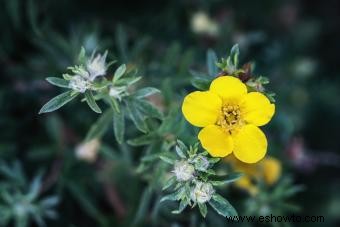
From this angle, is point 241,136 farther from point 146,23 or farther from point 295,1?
point 295,1

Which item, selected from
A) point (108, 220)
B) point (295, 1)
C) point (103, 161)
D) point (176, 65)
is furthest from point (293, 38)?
point (108, 220)

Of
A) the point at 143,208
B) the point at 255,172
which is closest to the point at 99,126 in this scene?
the point at 143,208

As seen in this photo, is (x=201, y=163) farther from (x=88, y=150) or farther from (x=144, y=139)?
(x=88, y=150)

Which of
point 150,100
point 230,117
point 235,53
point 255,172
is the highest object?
point 150,100

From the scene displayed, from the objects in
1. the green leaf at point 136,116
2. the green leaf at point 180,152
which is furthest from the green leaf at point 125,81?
the green leaf at point 180,152

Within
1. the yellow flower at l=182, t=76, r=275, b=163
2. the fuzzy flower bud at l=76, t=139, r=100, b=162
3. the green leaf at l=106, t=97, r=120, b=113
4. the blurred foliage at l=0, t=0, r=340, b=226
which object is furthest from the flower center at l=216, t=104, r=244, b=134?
the fuzzy flower bud at l=76, t=139, r=100, b=162

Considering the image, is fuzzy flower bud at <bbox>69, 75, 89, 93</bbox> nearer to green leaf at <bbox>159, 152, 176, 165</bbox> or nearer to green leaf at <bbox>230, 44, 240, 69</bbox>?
green leaf at <bbox>159, 152, 176, 165</bbox>

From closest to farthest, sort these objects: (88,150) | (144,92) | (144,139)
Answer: (144,92)
(144,139)
(88,150)
